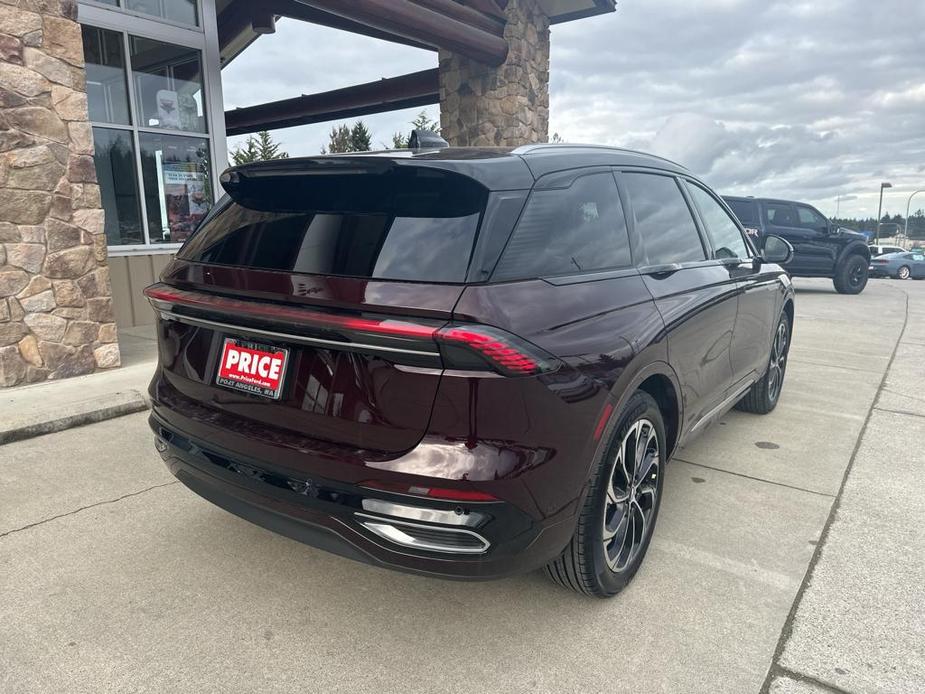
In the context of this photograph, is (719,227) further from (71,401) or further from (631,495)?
(71,401)

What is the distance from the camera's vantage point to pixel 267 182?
2383mm

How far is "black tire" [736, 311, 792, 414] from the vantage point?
15.8ft

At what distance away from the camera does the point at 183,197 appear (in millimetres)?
8367

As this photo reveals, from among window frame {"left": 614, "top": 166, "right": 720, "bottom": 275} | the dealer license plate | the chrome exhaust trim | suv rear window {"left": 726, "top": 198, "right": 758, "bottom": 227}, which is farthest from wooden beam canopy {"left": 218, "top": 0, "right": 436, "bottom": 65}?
Answer: the chrome exhaust trim

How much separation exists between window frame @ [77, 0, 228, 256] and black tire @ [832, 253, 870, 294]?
1343 centimetres

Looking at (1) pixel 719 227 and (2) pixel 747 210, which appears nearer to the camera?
(1) pixel 719 227

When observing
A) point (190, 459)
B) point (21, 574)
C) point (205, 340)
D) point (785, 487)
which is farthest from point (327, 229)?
point (785, 487)

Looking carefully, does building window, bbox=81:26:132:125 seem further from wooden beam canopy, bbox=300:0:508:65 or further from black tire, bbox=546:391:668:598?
black tire, bbox=546:391:668:598

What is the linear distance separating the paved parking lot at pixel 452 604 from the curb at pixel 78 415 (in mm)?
419

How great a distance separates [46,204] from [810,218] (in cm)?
1491

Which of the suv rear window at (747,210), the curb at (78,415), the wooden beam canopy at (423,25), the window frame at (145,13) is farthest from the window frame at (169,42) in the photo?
the suv rear window at (747,210)

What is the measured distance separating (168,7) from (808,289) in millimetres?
15575

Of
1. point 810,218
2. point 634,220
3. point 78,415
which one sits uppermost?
point 634,220

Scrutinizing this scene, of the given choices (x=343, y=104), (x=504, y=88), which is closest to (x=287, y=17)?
(x=504, y=88)
